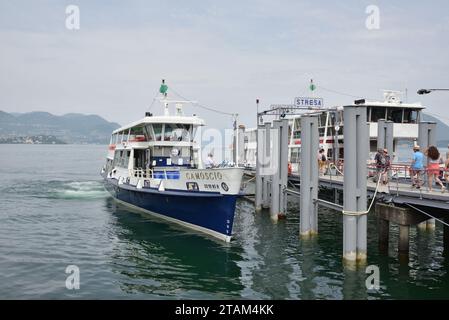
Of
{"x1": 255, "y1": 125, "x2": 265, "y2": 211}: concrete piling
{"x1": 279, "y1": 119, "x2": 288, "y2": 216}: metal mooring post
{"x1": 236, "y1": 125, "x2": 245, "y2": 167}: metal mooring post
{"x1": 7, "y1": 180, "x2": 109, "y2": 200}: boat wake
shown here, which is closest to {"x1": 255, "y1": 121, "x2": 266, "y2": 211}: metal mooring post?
{"x1": 255, "y1": 125, "x2": 265, "y2": 211}: concrete piling

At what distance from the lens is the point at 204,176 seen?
61.5 feet

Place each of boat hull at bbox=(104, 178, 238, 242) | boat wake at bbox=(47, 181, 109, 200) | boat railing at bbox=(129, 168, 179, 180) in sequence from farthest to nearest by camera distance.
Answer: boat wake at bbox=(47, 181, 109, 200) < boat railing at bbox=(129, 168, 179, 180) < boat hull at bbox=(104, 178, 238, 242)

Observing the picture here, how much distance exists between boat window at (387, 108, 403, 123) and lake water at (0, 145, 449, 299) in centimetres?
843

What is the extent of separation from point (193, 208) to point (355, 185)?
783 centimetres

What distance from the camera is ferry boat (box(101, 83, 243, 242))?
59.7 feet

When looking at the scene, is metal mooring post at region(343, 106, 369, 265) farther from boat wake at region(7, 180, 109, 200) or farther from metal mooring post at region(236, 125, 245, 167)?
metal mooring post at region(236, 125, 245, 167)

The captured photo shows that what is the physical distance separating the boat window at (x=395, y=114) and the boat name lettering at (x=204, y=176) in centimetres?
1632

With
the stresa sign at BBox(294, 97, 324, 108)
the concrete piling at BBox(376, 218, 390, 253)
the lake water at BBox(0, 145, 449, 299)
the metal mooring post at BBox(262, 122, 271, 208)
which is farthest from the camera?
the stresa sign at BBox(294, 97, 324, 108)

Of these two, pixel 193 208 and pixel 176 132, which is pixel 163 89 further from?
pixel 193 208

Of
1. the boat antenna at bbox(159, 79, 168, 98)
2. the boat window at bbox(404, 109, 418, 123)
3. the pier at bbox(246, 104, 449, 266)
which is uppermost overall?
the boat antenna at bbox(159, 79, 168, 98)

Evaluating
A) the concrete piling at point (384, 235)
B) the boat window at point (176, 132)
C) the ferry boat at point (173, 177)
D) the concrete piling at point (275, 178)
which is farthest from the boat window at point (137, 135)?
the concrete piling at point (384, 235)

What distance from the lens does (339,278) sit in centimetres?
1370

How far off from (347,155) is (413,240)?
6.87 meters

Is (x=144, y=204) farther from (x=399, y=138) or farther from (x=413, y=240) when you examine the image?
(x=399, y=138)
